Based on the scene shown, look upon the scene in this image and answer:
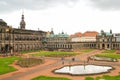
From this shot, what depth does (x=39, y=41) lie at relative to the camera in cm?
13625

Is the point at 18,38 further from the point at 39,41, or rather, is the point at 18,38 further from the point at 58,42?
the point at 58,42

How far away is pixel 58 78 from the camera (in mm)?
41000

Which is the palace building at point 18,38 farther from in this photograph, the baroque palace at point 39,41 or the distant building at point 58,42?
the distant building at point 58,42

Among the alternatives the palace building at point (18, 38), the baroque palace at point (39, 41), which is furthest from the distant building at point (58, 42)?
the palace building at point (18, 38)

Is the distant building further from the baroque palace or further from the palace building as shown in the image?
the palace building

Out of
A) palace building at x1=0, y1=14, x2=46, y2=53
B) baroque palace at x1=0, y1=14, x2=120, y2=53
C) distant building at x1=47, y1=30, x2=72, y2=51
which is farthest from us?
distant building at x1=47, y1=30, x2=72, y2=51

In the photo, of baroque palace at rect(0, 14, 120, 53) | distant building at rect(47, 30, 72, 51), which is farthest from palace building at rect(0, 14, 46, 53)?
distant building at rect(47, 30, 72, 51)

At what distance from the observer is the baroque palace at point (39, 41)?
346 ft

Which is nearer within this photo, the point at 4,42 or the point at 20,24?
the point at 4,42

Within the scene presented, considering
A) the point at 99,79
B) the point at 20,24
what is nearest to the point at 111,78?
the point at 99,79

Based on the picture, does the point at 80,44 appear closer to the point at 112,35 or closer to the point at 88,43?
the point at 88,43

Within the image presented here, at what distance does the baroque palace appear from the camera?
106 metres

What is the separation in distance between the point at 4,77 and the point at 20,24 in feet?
342

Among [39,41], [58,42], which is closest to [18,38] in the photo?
[39,41]
